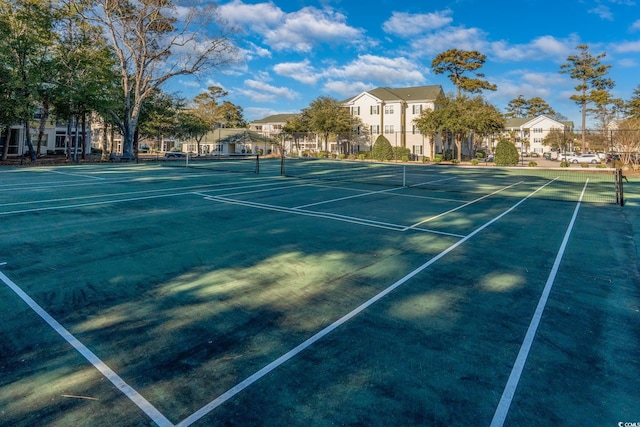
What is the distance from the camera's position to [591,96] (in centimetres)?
5609

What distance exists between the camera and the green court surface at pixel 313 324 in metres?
3.02

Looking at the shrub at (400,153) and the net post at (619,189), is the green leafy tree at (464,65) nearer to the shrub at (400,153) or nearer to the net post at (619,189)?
the shrub at (400,153)

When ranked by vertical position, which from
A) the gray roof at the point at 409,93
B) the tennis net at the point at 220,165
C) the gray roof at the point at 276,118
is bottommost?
the tennis net at the point at 220,165

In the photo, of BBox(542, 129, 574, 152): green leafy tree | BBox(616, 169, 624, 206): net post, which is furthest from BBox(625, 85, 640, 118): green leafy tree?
BBox(616, 169, 624, 206): net post

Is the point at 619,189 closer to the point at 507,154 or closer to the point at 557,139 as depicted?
the point at 507,154

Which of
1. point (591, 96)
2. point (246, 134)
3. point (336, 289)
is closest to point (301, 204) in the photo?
point (336, 289)

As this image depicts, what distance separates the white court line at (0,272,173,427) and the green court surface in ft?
0.07

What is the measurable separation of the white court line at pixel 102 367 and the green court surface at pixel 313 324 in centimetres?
2

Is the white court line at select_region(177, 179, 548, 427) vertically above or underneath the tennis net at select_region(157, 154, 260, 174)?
underneath

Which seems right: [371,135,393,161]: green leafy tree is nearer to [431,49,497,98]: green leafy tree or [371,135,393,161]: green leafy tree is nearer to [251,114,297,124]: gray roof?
[431,49,497,98]: green leafy tree

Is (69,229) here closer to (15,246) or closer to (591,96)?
(15,246)

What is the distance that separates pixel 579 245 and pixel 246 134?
60.4 meters

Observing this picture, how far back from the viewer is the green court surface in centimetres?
302

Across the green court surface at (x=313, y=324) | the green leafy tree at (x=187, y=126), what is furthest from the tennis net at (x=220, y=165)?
the green court surface at (x=313, y=324)
